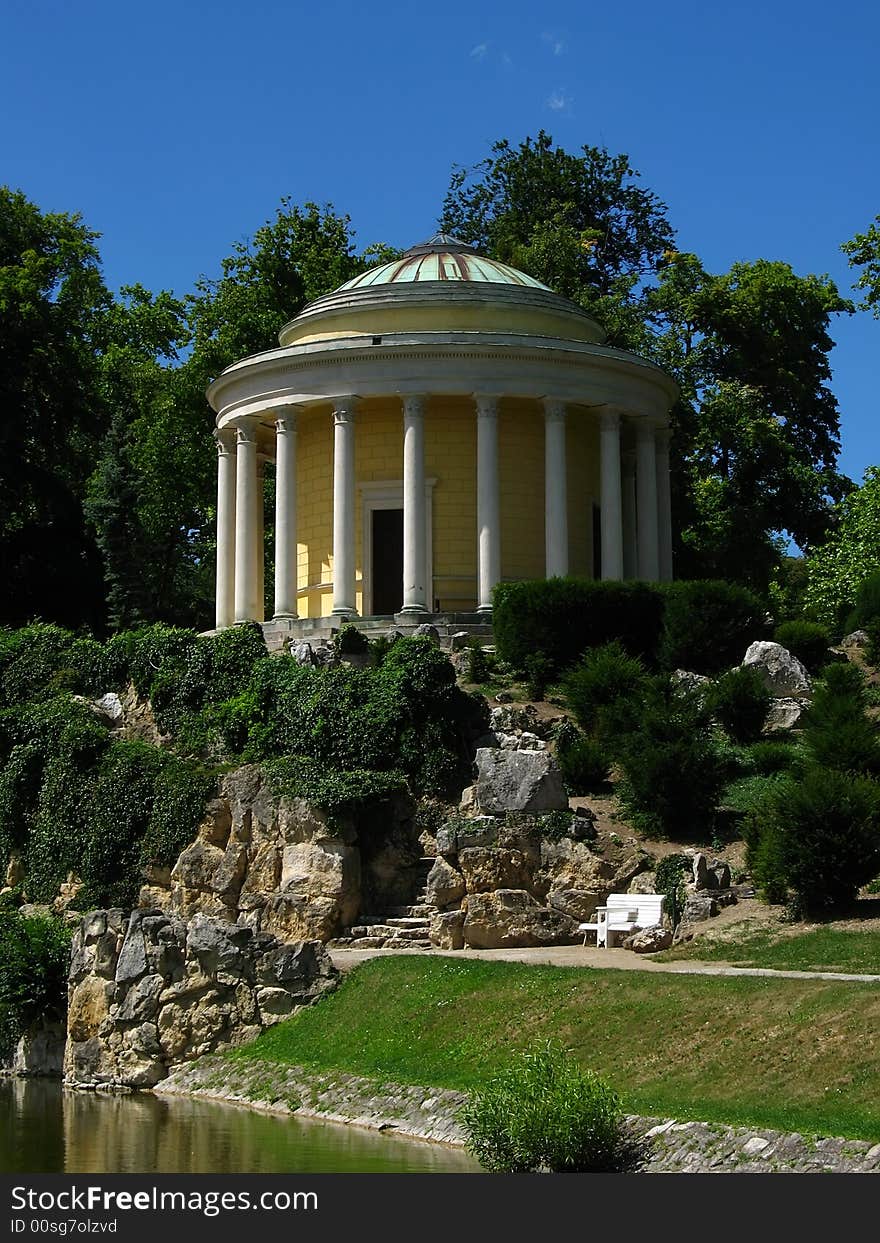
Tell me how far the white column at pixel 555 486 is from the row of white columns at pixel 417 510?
0.02 metres

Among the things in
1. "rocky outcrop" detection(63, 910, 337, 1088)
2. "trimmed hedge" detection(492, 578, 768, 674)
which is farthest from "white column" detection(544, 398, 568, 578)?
"rocky outcrop" detection(63, 910, 337, 1088)

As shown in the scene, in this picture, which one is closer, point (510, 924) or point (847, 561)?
point (510, 924)

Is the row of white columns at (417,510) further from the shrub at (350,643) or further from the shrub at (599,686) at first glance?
the shrub at (599,686)

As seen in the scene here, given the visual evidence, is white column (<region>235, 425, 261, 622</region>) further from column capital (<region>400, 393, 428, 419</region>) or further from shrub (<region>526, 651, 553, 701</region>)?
shrub (<region>526, 651, 553, 701</region>)

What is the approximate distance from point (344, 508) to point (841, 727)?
1528 cm

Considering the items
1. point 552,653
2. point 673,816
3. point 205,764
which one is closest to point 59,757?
point 205,764

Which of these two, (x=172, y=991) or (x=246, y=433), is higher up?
(x=246, y=433)

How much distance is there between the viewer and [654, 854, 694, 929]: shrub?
2677 cm

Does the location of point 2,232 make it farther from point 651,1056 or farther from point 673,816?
point 651,1056

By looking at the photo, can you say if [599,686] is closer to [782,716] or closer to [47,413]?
[782,716]

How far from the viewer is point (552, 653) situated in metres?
36.4

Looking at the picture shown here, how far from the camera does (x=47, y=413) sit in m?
56.9

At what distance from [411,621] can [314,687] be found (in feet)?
16.7

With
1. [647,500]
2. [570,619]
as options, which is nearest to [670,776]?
[570,619]
